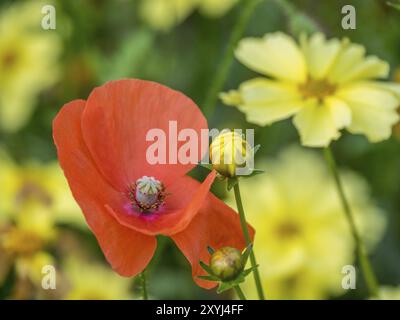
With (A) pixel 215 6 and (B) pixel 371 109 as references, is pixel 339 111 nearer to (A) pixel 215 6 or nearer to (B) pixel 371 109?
(B) pixel 371 109

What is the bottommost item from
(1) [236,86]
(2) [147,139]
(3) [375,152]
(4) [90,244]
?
(2) [147,139]

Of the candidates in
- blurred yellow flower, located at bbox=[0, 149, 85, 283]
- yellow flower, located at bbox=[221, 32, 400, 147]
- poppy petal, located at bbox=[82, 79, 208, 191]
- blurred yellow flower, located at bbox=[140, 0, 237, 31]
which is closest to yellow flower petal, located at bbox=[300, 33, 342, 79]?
yellow flower, located at bbox=[221, 32, 400, 147]

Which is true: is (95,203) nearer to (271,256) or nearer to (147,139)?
(147,139)

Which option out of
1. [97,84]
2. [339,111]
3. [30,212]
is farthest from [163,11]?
[339,111]

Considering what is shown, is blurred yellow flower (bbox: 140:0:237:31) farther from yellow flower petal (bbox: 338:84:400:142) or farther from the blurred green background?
yellow flower petal (bbox: 338:84:400:142)
